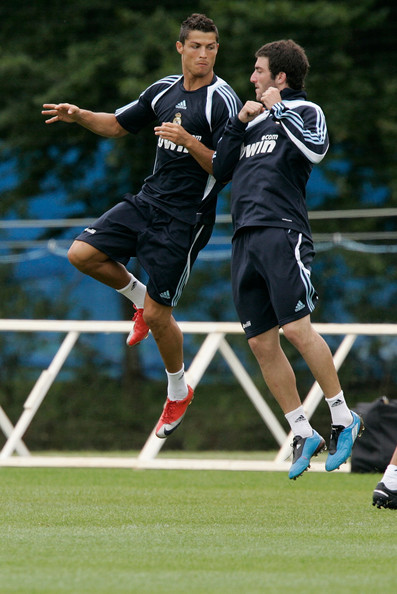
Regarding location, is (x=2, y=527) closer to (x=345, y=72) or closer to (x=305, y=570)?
(x=305, y=570)

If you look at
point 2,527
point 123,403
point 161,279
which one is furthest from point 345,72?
point 2,527

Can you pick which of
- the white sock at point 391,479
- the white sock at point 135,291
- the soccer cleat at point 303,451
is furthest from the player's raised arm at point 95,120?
the white sock at point 391,479

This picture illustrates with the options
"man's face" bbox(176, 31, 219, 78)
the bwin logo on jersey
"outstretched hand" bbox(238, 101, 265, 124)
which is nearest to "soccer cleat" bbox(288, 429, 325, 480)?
the bwin logo on jersey

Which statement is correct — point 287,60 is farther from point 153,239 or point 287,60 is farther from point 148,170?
point 148,170

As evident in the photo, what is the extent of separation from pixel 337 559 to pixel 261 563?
0.31 metres

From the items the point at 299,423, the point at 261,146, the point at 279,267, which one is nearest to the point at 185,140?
the point at 261,146

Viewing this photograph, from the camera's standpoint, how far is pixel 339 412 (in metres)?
5.71

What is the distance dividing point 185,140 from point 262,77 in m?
0.56

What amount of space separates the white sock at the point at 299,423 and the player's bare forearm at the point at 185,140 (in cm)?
143

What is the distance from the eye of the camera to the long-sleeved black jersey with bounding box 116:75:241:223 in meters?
6.04

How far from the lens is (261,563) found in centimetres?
404

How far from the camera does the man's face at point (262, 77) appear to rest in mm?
5879

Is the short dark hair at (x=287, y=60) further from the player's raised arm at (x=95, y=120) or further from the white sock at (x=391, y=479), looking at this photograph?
the white sock at (x=391, y=479)

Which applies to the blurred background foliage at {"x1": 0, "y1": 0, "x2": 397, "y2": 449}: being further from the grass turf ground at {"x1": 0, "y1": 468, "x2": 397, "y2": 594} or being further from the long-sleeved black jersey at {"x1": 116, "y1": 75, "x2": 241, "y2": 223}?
the long-sleeved black jersey at {"x1": 116, "y1": 75, "x2": 241, "y2": 223}
